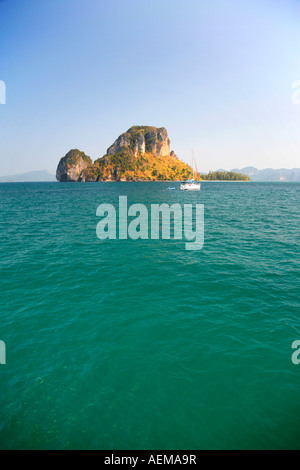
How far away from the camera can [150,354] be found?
35.2ft

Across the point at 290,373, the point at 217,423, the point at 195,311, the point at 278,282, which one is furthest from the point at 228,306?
the point at 217,423

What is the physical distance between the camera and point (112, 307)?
1458 centimetres

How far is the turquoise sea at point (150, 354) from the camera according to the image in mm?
7641

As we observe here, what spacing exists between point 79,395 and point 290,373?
957cm

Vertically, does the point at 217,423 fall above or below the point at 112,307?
below

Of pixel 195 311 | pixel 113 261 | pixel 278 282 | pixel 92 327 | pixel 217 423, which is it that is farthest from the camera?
pixel 113 261

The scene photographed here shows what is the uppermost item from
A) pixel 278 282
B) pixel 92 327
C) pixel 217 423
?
pixel 278 282

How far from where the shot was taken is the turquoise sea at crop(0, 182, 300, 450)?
25.1 ft

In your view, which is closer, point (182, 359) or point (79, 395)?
point (79, 395)

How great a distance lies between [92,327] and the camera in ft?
41.3

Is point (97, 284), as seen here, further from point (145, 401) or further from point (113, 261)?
point (145, 401)
